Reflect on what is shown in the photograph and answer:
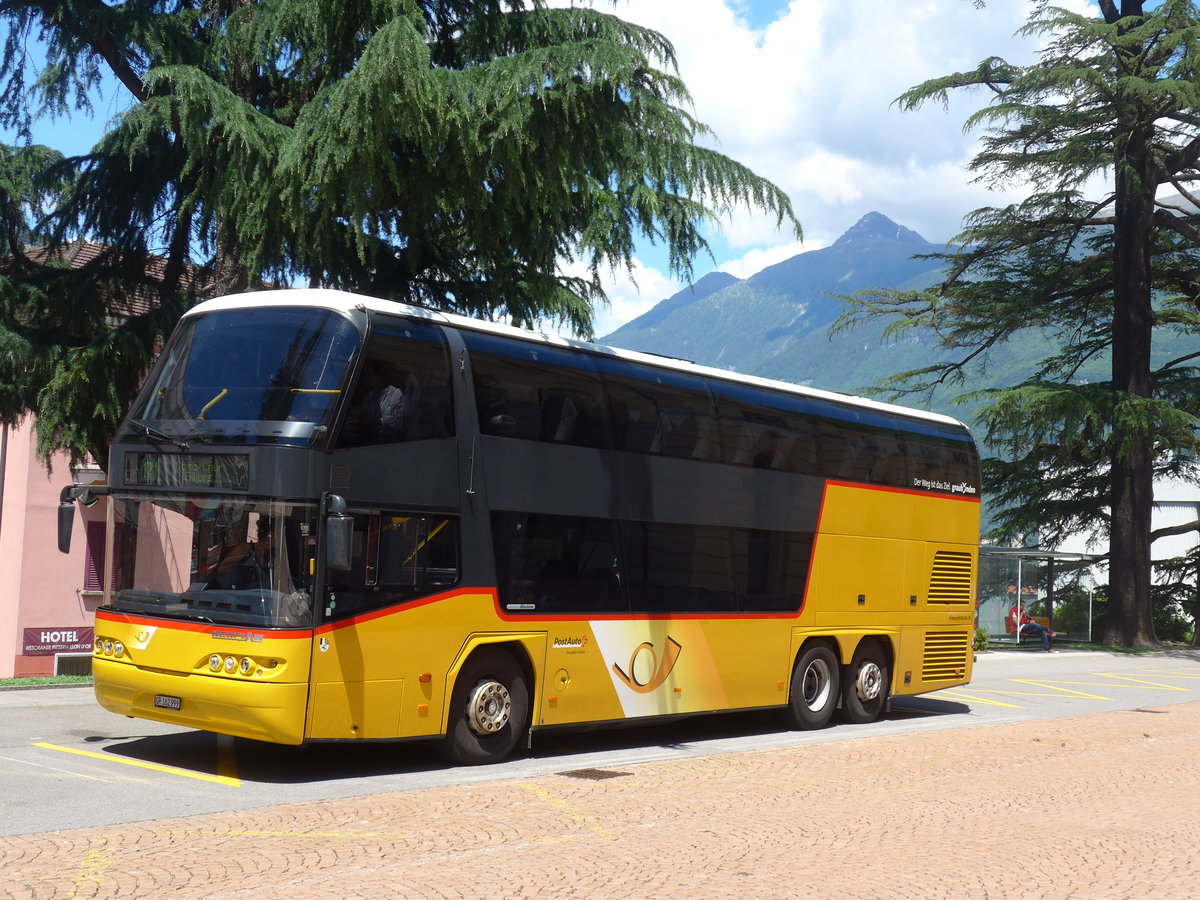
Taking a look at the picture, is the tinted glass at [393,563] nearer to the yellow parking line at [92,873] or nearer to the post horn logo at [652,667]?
the post horn logo at [652,667]

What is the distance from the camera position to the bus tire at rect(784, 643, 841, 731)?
14.7m

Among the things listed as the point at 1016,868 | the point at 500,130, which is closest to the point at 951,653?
the point at 500,130

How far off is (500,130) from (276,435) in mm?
4880

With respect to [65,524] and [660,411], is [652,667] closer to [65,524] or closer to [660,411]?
[660,411]

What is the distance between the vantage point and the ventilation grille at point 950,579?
16.8 metres

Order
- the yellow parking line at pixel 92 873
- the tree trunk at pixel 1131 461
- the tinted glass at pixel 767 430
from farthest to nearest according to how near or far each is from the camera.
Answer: the tree trunk at pixel 1131 461
the tinted glass at pixel 767 430
the yellow parking line at pixel 92 873

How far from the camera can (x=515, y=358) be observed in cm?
1152

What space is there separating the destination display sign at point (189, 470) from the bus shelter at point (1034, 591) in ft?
90.2

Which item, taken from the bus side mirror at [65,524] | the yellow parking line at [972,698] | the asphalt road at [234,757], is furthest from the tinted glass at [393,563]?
the yellow parking line at [972,698]

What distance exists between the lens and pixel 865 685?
52.1 ft

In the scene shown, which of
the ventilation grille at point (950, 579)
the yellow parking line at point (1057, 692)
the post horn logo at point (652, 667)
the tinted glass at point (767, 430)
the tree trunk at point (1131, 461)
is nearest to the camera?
the post horn logo at point (652, 667)

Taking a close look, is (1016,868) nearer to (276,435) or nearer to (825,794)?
(825,794)

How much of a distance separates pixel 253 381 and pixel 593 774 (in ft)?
13.4

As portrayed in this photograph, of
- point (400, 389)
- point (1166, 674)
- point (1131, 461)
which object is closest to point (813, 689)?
point (400, 389)
